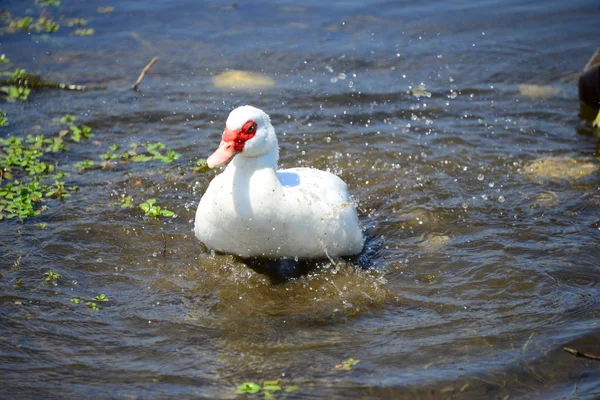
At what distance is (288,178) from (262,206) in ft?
1.60

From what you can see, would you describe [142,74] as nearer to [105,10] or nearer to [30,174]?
[30,174]

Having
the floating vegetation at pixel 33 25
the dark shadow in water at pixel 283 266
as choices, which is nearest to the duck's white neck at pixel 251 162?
the dark shadow in water at pixel 283 266

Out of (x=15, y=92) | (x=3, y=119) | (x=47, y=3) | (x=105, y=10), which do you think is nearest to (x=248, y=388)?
(x=3, y=119)

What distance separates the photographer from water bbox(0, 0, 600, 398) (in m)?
4.21

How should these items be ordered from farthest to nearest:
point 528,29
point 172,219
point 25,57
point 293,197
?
point 528,29 < point 25,57 < point 172,219 < point 293,197

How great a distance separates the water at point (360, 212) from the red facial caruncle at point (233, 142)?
896 millimetres

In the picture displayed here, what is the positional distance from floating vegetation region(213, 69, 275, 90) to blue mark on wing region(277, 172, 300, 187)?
3.42 m

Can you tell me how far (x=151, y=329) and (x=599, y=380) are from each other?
244cm

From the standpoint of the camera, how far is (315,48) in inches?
372

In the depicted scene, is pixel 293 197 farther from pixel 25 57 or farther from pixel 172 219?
pixel 25 57

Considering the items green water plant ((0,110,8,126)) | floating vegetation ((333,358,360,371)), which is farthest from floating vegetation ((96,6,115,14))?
floating vegetation ((333,358,360,371))

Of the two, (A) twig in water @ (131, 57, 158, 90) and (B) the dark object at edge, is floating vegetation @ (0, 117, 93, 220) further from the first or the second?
(B) the dark object at edge

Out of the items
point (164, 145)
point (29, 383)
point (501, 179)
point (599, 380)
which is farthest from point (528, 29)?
point (29, 383)

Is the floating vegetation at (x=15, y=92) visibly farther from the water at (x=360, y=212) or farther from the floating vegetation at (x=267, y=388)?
the floating vegetation at (x=267, y=388)
